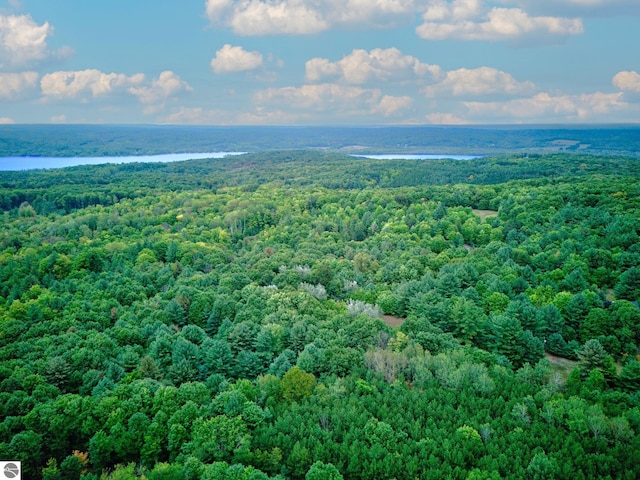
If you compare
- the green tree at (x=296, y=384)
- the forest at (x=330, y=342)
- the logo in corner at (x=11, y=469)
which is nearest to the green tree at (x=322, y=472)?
the forest at (x=330, y=342)

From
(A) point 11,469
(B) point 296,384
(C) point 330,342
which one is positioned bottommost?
(A) point 11,469

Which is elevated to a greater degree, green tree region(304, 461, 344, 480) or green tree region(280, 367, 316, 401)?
green tree region(280, 367, 316, 401)

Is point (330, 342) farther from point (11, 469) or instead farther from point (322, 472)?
point (11, 469)

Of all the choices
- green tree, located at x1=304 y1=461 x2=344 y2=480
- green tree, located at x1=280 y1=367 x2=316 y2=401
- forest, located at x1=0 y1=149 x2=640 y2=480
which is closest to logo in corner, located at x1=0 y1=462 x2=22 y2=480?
forest, located at x1=0 y1=149 x2=640 y2=480

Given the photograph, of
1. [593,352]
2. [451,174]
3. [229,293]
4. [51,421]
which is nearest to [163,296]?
[229,293]

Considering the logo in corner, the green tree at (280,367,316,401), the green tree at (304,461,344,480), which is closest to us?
the green tree at (304,461,344,480)

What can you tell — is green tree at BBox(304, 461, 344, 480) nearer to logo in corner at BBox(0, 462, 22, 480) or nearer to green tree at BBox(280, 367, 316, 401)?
green tree at BBox(280, 367, 316, 401)

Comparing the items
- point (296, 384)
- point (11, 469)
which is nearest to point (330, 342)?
point (296, 384)
